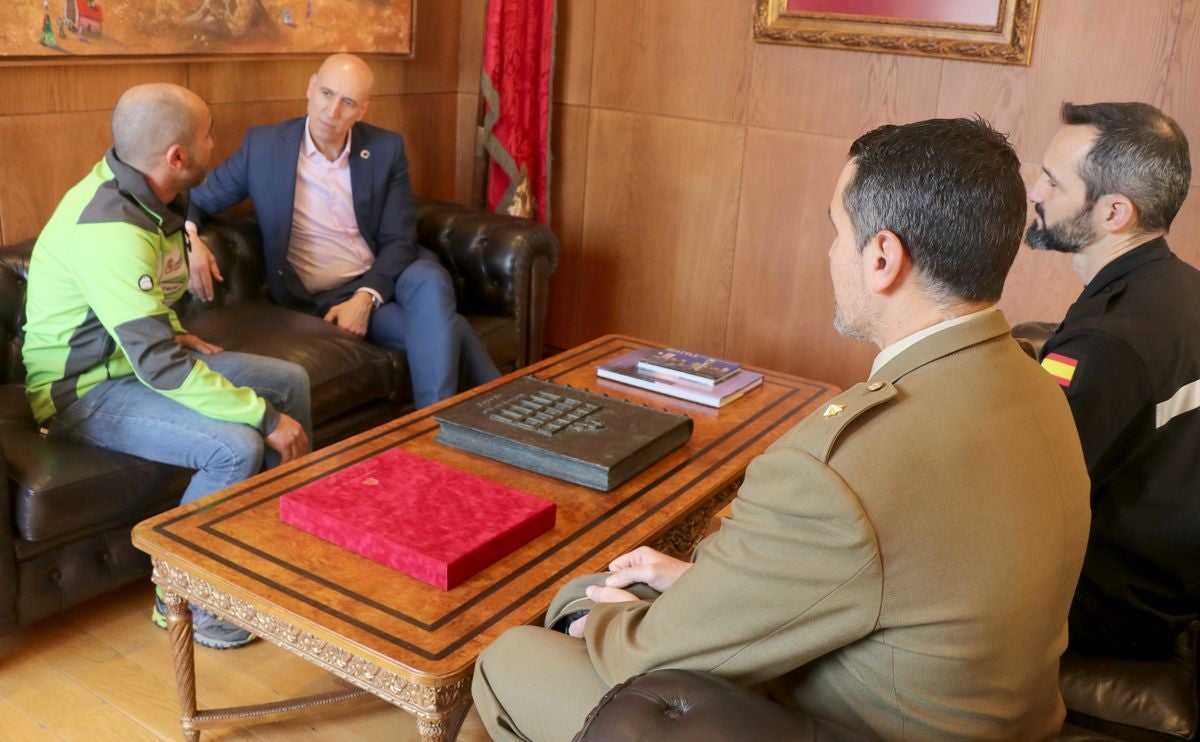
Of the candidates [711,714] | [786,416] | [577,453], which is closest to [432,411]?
[577,453]

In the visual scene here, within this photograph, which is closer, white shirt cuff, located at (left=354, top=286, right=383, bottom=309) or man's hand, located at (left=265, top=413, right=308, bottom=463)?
man's hand, located at (left=265, top=413, right=308, bottom=463)

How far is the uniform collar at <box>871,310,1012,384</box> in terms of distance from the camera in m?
1.35

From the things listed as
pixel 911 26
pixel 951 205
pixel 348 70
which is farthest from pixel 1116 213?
pixel 348 70

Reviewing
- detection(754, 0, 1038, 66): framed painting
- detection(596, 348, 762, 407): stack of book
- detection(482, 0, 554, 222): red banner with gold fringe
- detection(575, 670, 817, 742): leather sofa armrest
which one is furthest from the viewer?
detection(482, 0, 554, 222): red banner with gold fringe

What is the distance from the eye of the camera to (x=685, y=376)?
2.94 m

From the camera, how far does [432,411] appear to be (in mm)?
2588

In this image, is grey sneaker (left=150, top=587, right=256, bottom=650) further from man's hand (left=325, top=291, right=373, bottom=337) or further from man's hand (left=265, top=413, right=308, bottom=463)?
man's hand (left=325, top=291, right=373, bottom=337)

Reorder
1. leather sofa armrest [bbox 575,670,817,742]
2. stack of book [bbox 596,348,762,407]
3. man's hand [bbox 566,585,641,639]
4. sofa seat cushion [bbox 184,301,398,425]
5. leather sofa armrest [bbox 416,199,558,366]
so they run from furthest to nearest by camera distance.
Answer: leather sofa armrest [bbox 416,199,558,366], sofa seat cushion [bbox 184,301,398,425], stack of book [bbox 596,348,762,407], man's hand [bbox 566,585,641,639], leather sofa armrest [bbox 575,670,817,742]

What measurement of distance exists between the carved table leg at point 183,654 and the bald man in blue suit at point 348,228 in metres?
1.41

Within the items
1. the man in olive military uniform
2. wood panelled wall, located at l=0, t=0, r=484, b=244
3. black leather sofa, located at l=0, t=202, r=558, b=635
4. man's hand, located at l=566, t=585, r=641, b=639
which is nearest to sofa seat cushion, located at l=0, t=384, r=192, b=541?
black leather sofa, located at l=0, t=202, r=558, b=635

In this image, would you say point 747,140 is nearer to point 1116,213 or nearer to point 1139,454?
point 1116,213

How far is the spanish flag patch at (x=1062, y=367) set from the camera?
2.01m

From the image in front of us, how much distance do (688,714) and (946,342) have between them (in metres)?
0.55

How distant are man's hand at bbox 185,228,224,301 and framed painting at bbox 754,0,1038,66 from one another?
7.18 ft
